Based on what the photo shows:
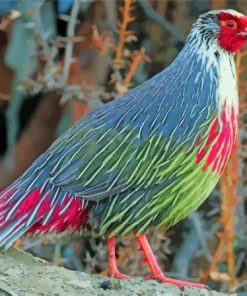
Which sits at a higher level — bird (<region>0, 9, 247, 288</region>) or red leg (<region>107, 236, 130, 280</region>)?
bird (<region>0, 9, 247, 288</region>)

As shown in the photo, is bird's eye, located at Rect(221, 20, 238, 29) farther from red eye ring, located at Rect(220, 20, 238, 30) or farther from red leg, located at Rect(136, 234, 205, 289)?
red leg, located at Rect(136, 234, 205, 289)

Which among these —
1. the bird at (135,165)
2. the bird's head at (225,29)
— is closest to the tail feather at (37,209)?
the bird at (135,165)

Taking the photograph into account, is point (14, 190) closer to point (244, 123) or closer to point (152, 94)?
point (152, 94)

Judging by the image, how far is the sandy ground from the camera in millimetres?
1875

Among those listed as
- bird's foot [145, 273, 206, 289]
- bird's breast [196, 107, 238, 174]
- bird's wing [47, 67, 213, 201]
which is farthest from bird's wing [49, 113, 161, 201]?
bird's foot [145, 273, 206, 289]

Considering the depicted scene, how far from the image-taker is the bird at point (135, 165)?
193 cm

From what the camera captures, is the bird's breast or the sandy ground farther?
the bird's breast

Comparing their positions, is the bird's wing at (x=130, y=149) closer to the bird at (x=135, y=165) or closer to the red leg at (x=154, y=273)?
the bird at (x=135, y=165)

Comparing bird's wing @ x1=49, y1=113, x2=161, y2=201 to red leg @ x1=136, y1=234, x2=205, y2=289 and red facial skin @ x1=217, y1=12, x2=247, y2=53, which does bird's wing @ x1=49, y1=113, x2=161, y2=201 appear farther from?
red facial skin @ x1=217, y1=12, x2=247, y2=53

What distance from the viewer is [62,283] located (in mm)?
1920

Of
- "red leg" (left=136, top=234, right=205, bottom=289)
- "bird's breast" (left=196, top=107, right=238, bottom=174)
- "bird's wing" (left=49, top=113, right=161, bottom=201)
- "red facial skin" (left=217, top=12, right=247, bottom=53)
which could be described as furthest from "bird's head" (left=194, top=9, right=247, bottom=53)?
"red leg" (left=136, top=234, right=205, bottom=289)

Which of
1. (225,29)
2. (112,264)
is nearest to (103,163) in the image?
(112,264)

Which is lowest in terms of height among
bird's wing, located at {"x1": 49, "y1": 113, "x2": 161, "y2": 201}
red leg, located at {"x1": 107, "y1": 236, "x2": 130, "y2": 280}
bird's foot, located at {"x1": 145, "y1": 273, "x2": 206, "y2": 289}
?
bird's foot, located at {"x1": 145, "y1": 273, "x2": 206, "y2": 289}

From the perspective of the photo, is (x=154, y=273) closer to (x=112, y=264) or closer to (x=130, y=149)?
(x=112, y=264)
